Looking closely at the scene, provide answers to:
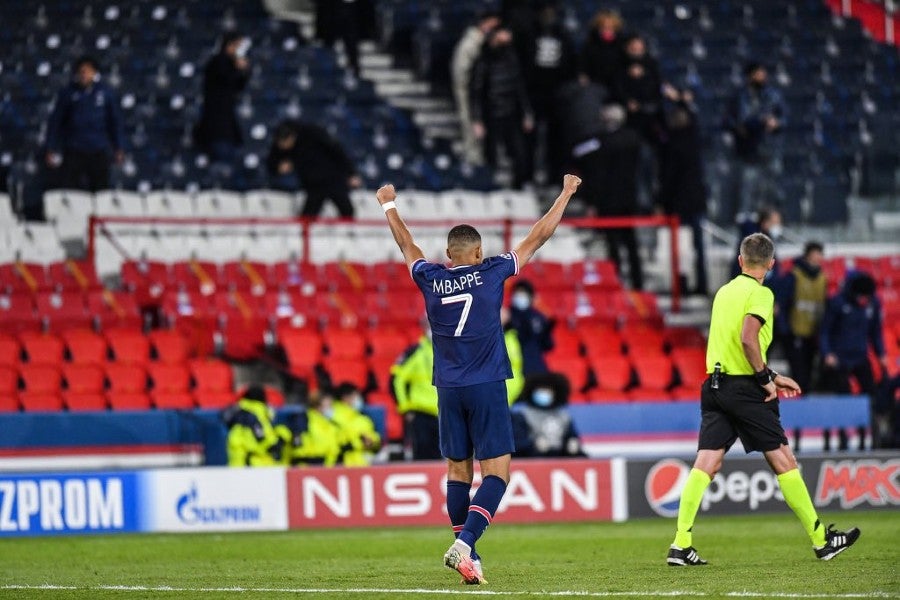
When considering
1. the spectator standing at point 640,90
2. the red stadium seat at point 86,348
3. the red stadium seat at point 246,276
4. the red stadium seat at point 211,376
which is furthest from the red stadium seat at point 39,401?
the spectator standing at point 640,90

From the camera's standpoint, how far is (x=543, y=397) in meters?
15.8

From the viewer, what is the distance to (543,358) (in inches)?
682

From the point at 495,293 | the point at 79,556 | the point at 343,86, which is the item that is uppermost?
the point at 343,86

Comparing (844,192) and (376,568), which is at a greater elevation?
(844,192)

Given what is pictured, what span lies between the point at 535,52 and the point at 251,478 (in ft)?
31.1

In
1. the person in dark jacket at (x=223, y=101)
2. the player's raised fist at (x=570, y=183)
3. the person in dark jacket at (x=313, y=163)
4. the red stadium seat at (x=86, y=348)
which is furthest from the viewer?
the person in dark jacket at (x=223, y=101)

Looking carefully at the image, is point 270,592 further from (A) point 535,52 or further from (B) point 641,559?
(A) point 535,52

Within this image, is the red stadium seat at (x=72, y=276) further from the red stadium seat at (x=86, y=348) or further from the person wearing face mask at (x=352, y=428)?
the person wearing face mask at (x=352, y=428)

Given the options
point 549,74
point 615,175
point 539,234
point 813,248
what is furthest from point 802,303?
point 539,234

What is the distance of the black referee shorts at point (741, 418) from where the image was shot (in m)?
9.75

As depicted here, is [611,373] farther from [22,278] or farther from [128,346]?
[22,278]

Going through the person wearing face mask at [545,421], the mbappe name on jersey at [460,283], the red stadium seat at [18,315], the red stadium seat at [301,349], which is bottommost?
the person wearing face mask at [545,421]

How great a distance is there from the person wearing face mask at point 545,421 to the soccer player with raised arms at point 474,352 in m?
6.34

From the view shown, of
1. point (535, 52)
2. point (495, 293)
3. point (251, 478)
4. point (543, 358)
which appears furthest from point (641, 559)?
point (535, 52)
